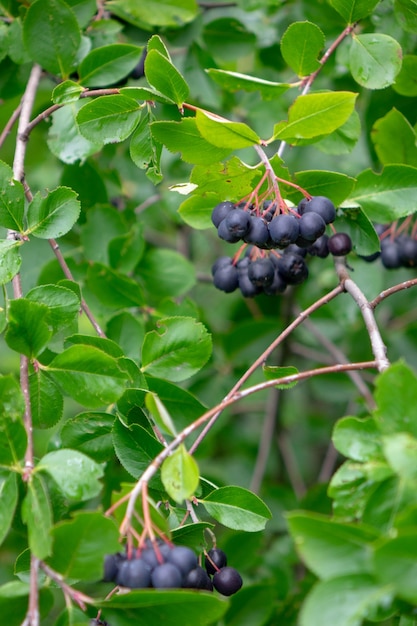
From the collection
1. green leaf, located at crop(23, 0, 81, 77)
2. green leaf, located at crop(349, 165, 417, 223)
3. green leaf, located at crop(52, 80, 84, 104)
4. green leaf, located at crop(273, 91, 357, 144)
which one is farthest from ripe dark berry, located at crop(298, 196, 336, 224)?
green leaf, located at crop(23, 0, 81, 77)

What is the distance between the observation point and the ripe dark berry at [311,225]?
1.22m

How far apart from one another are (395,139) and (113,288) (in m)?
0.72

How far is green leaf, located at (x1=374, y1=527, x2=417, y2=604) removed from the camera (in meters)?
0.76

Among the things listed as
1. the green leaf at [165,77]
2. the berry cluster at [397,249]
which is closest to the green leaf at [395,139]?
the berry cluster at [397,249]

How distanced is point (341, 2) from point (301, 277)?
0.56 metres

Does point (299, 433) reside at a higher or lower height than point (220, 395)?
lower

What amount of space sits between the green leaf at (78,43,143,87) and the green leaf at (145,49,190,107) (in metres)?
0.35

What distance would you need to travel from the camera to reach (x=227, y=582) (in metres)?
1.12

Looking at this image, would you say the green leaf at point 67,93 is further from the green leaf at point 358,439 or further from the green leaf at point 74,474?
the green leaf at point 358,439

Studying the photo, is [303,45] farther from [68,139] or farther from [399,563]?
[399,563]

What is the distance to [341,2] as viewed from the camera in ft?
4.93

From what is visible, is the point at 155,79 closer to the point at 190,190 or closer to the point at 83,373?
the point at 190,190

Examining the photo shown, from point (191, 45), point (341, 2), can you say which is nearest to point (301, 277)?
point (341, 2)

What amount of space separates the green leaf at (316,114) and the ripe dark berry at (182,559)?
0.66 m
